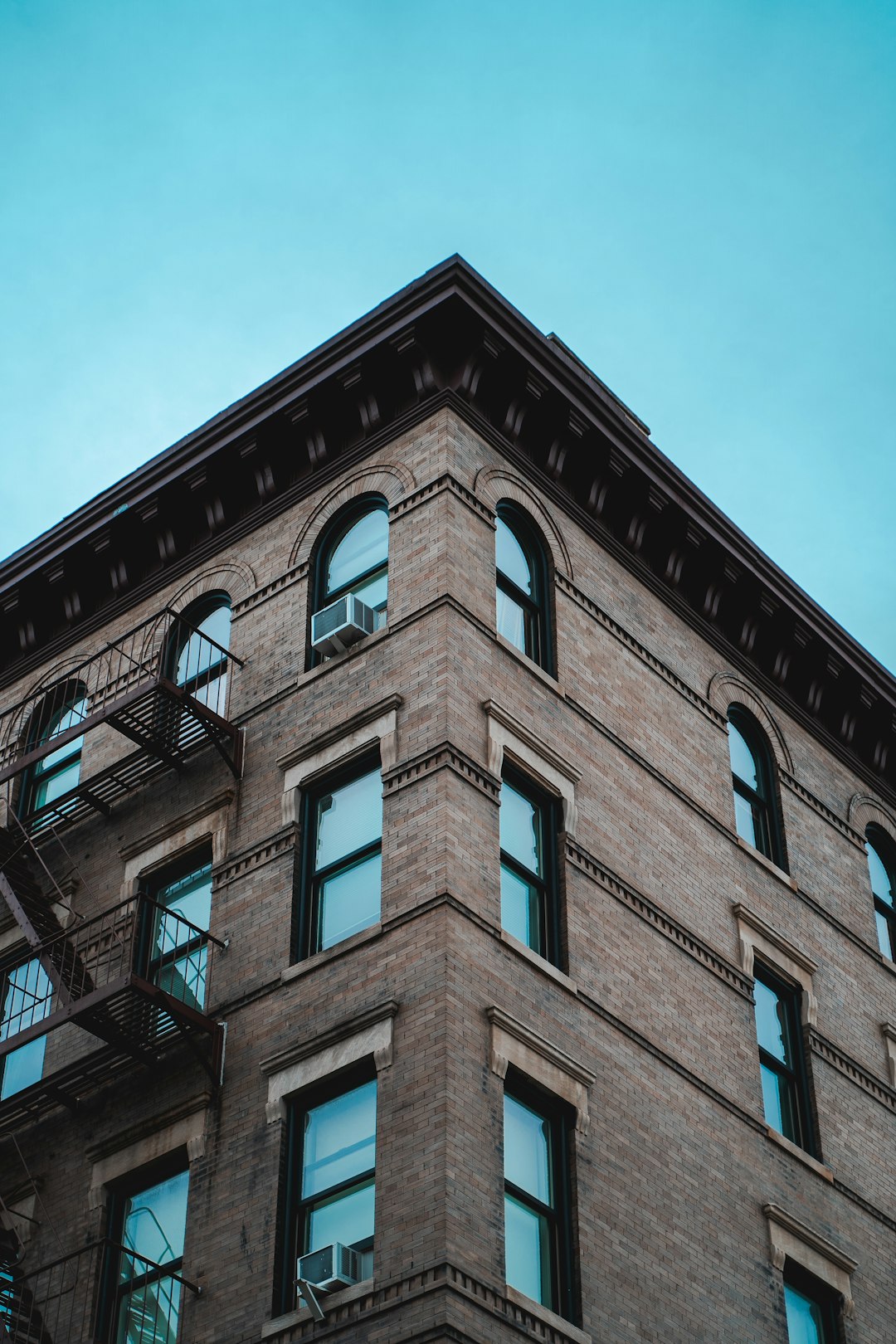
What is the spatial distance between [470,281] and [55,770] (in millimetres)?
7996

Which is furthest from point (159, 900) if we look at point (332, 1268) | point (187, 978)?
point (332, 1268)

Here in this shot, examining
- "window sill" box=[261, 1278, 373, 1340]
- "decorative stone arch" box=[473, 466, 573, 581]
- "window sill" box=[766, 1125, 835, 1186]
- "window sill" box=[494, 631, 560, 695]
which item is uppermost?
"decorative stone arch" box=[473, 466, 573, 581]

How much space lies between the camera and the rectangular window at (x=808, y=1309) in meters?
20.5

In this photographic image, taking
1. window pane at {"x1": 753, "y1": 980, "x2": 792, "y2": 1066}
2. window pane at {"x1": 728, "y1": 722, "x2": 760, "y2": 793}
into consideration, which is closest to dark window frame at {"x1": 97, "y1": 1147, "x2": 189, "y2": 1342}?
window pane at {"x1": 753, "y1": 980, "x2": 792, "y2": 1066}

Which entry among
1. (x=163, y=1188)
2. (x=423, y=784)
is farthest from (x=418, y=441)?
(x=163, y=1188)

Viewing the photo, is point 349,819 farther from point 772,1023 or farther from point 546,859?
point 772,1023

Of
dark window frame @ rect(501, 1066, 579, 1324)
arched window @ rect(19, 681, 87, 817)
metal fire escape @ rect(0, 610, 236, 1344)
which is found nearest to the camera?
dark window frame @ rect(501, 1066, 579, 1324)

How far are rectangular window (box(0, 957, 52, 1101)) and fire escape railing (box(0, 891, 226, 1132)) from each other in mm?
18

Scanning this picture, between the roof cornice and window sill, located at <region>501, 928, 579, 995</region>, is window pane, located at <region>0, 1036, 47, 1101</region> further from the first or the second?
the roof cornice

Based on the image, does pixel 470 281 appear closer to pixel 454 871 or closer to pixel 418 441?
pixel 418 441

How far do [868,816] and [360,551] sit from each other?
8.62 metres

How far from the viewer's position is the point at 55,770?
989 inches

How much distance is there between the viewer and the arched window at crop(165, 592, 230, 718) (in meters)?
23.3

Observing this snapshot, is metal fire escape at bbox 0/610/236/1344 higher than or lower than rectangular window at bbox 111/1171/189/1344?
higher
